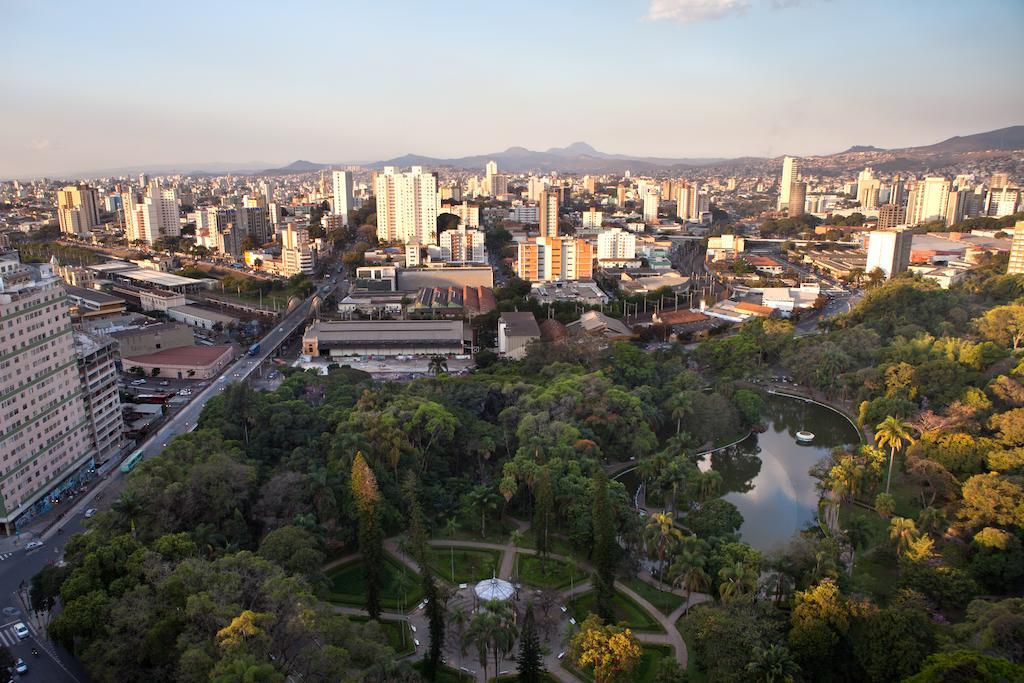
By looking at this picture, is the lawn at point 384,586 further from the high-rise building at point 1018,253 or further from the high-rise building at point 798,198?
the high-rise building at point 798,198

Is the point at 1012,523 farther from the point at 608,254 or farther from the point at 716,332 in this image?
the point at 608,254

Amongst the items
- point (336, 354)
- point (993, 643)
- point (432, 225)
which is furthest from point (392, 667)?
point (432, 225)

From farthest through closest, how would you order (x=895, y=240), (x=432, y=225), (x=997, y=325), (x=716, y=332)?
(x=432, y=225), (x=895, y=240), (x=716, y=332), (x=997, y=325)

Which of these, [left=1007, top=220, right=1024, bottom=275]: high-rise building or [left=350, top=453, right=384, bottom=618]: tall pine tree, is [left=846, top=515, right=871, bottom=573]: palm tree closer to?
[left=350, top=453, right=384, bottom=618]: tall pine tree

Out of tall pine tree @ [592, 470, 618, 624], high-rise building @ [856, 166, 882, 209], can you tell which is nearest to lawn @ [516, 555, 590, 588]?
tall pine tree @ [592, 470, 618, 624]

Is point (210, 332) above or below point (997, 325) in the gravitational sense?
below

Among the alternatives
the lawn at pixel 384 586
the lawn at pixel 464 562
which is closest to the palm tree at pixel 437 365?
the lawn at pixel 464 562
